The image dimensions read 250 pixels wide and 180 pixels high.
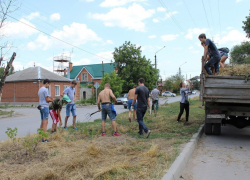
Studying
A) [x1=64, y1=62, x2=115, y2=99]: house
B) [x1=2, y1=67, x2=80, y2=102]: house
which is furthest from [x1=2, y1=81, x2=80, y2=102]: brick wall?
[x1=64, y1=62, x2=115, y2=99]: house

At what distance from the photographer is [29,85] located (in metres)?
32.6

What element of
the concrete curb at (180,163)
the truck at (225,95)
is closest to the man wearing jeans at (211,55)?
the truck at (225,95)

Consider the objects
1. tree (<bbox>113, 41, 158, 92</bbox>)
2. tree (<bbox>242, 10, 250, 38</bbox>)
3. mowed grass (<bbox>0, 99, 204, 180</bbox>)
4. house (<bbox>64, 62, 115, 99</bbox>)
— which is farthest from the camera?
house (<bbox>64, 62, 115, 99</bbox>)

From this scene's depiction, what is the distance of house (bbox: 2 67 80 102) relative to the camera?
32.2 meters

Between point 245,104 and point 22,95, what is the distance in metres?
31.7

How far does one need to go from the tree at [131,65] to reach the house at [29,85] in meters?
9.12

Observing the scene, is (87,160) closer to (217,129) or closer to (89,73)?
(217,129)

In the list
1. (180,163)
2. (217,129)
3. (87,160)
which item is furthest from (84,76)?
(180,163)

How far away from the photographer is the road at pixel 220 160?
4.28 m

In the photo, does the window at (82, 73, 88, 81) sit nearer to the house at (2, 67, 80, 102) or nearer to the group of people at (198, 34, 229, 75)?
the house at (2, 67, 80, 102)

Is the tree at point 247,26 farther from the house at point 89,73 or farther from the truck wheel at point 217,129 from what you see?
the house at point 89,73

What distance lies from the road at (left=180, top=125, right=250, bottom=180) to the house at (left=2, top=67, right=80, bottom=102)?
28.6 metres

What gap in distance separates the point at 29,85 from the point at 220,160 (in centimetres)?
3133

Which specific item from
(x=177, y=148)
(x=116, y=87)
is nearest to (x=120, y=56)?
(x=116, y=87)
